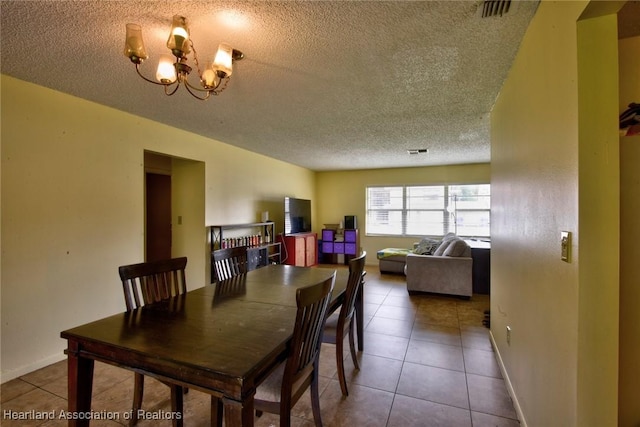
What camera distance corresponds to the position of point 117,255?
2.88 m

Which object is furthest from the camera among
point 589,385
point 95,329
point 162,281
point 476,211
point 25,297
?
point 476,211

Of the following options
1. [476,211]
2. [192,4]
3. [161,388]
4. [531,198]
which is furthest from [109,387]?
[476,211]

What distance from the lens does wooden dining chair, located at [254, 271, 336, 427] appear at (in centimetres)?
124

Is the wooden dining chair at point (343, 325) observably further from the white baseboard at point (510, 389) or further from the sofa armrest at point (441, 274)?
the sofa armrest at point (441, 274)

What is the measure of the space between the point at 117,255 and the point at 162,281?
1.37 m

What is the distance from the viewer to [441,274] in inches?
161

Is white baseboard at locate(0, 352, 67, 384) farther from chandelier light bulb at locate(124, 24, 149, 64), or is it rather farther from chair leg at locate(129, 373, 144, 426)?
chandelier light bulb at locate(124, 24, 149, 64)

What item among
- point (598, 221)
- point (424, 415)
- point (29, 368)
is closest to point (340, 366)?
point (424, 415)

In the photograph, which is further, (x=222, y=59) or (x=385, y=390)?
(x=385, y=390)

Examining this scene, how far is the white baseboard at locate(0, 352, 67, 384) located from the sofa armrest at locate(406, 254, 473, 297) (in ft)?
13.3

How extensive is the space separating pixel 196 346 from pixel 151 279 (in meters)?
0.92

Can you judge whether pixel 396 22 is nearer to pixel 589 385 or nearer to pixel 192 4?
pixel 192 4

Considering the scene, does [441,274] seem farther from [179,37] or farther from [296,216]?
[179,37]

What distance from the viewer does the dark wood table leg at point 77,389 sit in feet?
4.16
